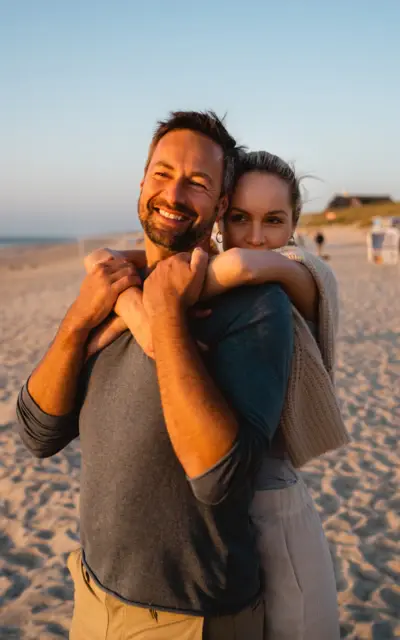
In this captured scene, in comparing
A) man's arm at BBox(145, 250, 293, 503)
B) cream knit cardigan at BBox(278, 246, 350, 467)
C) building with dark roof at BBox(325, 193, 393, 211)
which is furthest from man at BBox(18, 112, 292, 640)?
building with dark roof at BBox(325, 193, 393, 211)

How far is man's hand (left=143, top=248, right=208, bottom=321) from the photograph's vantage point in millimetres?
1414

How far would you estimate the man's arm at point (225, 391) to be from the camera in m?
1.25

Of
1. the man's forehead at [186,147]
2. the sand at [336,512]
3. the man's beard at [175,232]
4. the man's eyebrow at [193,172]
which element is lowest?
the sand at [336,512]

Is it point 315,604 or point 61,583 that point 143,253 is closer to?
point 315,604

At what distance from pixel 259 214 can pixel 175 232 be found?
632 millimetres

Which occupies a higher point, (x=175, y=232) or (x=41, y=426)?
(x=175, y=232)

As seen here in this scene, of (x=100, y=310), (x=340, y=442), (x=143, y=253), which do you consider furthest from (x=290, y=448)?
(x=143, y=253)

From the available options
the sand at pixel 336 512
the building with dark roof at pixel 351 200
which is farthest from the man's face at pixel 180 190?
the building with dark roof at pixel 351 200

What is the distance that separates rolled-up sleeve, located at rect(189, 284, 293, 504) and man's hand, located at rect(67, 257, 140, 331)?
1.24 ft

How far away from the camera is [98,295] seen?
169 centimetres

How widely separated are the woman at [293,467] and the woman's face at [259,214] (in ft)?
1.92

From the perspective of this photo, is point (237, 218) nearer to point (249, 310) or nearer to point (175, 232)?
point (175, 232)

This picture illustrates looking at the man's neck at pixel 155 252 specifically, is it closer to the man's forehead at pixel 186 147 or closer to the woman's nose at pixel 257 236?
the man's forehead at pixel 186 147

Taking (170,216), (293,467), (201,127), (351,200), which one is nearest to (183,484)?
(293,467)
